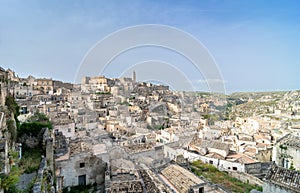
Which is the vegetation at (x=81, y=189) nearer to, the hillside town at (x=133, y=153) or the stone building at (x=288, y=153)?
the hillside town at (x=133, y=153)

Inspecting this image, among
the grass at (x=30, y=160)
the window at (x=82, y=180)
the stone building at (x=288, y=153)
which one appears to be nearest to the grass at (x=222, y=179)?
the stone building at (x=288, y=153)

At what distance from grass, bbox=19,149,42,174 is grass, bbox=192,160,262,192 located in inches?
330

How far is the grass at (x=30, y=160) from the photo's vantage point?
6.00 meters

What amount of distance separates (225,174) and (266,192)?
601 cm

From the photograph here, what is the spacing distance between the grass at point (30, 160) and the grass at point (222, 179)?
839 centimetres

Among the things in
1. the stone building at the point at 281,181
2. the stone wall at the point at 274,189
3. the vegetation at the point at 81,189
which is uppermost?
the stone building at the point at 281,181

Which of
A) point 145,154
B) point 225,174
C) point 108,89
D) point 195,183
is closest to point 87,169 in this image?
point 145,154

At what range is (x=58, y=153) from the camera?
8.28m

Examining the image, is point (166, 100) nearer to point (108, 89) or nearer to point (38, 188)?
point (108, 89)

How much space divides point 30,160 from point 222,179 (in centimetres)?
991

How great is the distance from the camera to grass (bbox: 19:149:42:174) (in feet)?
19.7

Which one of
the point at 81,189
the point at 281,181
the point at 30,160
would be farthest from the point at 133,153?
the point at 281,181

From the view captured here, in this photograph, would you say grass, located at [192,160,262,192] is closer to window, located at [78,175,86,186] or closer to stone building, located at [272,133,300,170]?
stone building, located at [272,133,300,170]

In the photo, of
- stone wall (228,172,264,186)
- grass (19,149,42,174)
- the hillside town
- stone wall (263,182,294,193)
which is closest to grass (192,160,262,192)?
the hillside town
